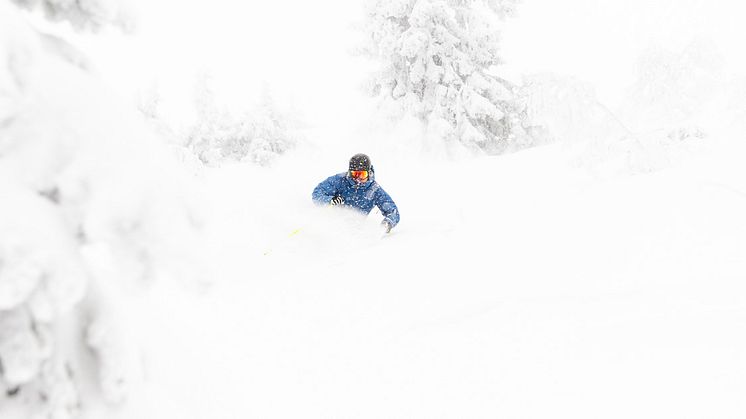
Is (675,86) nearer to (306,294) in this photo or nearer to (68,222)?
(306,294)

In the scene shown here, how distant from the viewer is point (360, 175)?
8719 millimetres

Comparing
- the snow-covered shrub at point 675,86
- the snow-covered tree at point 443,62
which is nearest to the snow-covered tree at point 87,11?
the snow-covered shrub at point 675,86

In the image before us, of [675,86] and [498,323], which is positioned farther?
[675,86]

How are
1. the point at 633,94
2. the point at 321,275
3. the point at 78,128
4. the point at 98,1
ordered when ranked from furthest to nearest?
the point at 633,94 < the point at 321,275 < the point at 98,1 < the point at 78,128

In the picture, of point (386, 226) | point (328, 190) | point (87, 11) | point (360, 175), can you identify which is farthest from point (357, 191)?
point (87, 11)

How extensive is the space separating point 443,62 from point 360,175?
10.4 metres

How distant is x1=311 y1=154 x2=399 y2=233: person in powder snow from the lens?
28.7 ft

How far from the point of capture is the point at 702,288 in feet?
10.3

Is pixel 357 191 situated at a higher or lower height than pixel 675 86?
lower

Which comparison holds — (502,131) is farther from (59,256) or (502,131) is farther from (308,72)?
(308,72)

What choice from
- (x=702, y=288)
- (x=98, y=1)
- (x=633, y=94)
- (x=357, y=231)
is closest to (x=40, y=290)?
(x=98, y=1)

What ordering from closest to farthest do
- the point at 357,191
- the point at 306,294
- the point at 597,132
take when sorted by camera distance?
1. the point at 306,294
2. the point at 357,191
3. the point at 597,132

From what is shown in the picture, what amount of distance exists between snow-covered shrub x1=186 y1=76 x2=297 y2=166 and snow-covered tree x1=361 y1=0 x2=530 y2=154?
7176mm

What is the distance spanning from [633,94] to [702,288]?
13.6 m
